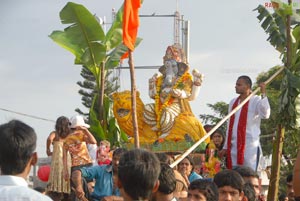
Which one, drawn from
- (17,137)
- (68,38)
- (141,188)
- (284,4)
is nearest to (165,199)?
(141,188)

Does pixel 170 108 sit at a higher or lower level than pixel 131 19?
lower

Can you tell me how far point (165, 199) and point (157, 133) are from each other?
15.6 m

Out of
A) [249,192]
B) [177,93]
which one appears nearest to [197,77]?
[177,93]

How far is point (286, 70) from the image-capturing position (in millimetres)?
9586

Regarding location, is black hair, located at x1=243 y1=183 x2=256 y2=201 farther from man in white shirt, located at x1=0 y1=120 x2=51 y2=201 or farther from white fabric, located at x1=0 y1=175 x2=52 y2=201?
white fabric, located at x1=0 y1=175 x2=52 y2=201

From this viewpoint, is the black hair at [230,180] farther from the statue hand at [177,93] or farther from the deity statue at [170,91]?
the statue hand at [177,93]

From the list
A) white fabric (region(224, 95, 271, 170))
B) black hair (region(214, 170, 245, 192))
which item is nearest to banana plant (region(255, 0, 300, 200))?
white fabric (region(224, 95, 271, 170))

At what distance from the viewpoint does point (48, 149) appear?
8523 mm

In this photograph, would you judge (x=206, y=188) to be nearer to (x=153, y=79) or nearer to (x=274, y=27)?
(x=274, y=27)

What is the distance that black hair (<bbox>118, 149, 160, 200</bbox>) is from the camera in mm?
3506

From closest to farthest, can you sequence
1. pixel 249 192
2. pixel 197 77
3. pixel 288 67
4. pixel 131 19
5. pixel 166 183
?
1. pixel 166 183
2. pixel 249 192
3. pixel 131 19
4. pixel 288 67
5. pixel 197 77

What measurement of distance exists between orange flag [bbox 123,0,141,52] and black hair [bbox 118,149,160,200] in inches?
209

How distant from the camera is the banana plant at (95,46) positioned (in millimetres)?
12172

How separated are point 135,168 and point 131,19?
561 centimetres
